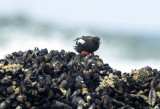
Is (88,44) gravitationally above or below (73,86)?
above

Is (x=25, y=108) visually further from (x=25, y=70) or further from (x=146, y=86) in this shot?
(x=146, y=86)

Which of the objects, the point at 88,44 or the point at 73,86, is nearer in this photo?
the point at 73,86

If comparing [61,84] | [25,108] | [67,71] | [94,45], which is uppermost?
[94,45]

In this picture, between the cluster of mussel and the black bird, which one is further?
the black bird

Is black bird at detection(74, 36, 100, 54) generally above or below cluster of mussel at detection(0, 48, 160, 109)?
above

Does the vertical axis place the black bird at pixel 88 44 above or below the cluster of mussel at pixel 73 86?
above

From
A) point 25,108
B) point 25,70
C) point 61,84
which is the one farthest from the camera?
point 25,70

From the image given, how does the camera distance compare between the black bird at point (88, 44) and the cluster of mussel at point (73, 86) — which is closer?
the cluster of mussel at point (73, 86)

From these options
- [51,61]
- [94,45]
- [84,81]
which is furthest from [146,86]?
[94,45]
